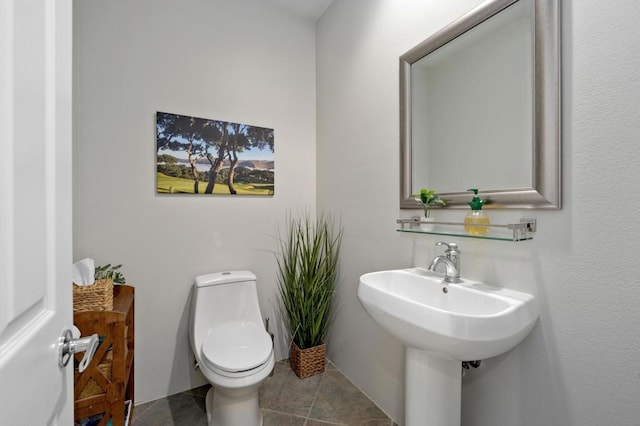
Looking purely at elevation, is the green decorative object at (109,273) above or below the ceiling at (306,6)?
below

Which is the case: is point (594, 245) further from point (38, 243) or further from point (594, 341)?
point (38, 243)

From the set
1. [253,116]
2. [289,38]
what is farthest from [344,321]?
[289,38]

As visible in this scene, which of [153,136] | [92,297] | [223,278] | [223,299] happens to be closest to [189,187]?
[153,136]

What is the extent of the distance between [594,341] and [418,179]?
0.90 meters

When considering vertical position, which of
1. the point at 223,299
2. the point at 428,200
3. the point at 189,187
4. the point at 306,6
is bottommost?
the point at 223,299

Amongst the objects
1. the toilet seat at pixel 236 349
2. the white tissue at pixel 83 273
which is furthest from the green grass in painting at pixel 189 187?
the toilet seat at pixel 236 349

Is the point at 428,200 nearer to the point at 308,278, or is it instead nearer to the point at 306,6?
the point at 308,278

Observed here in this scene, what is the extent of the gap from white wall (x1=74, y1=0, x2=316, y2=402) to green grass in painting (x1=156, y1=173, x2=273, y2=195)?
0.18ft

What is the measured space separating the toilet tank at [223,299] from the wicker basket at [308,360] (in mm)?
396

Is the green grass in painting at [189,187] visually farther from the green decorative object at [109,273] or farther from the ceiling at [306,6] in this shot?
the ceiling at [306,6]

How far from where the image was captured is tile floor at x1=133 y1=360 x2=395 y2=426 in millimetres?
1629

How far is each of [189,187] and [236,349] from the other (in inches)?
41.6

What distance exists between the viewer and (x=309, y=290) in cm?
201

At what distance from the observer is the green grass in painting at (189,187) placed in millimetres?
1840
